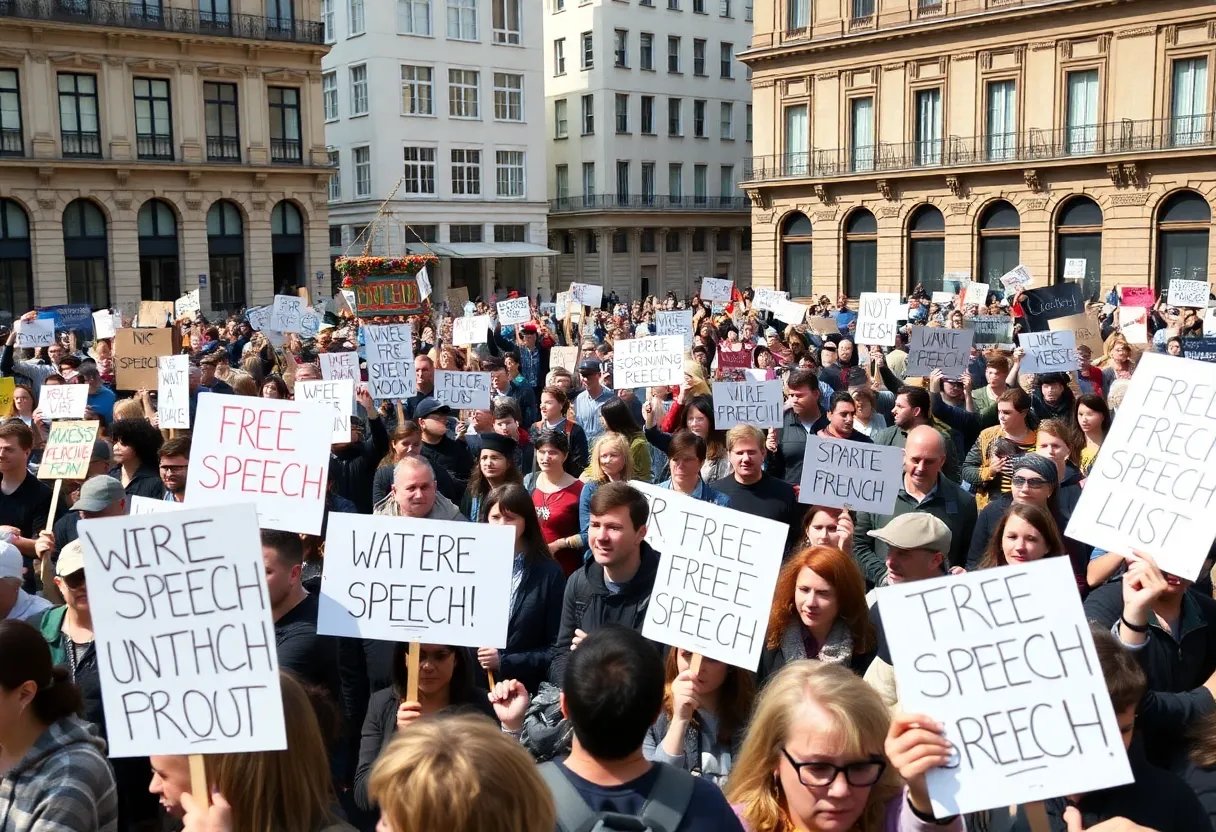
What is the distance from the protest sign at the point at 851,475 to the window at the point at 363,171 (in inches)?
1984

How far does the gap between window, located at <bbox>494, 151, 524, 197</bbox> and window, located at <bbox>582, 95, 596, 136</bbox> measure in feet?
21.7

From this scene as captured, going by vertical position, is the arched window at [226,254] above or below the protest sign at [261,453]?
above

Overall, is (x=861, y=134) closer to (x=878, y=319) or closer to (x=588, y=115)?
(x=588, y=115)

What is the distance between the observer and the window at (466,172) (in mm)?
56812

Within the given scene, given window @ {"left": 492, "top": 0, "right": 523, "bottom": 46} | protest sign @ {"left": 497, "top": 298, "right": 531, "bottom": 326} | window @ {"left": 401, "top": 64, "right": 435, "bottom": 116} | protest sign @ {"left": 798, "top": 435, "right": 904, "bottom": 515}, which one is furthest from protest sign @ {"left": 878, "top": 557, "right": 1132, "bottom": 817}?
window @ {"left": 492, "top": 0, "right": 523, "bottom": 46}

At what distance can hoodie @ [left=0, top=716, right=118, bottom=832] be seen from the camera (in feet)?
12.0

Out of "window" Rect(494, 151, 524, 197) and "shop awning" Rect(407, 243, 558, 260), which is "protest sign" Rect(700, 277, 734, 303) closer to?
"shop awning" Rect(407, 243, 558, 260)

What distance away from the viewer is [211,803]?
11.2 feet

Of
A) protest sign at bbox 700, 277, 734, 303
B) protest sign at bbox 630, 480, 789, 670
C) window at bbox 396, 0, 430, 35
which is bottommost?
protest sign at bbox 630, 480, 789, 670

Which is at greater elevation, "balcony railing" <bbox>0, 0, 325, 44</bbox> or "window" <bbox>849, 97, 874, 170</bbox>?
"balcony railing" <bbox>0, 0, 325, 44</bbox>

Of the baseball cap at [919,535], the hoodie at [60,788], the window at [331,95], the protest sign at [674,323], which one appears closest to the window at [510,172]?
the window at [331,95]

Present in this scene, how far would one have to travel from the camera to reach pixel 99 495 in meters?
6.68

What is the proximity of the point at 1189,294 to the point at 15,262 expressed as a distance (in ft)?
123

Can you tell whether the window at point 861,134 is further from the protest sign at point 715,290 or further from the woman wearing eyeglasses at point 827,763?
the woman wearing eyeglasses at point 827,763
